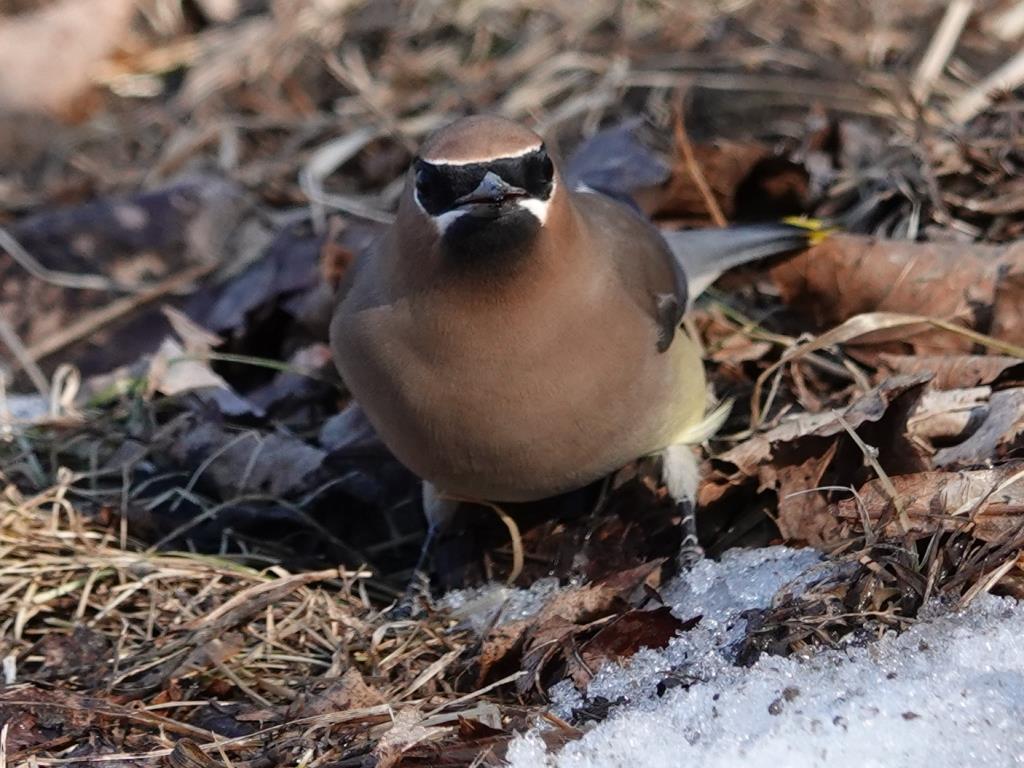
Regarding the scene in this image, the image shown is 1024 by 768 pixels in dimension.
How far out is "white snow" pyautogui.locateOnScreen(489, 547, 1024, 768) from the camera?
2662mm

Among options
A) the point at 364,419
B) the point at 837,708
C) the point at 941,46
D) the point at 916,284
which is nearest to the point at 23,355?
the point at 364,419

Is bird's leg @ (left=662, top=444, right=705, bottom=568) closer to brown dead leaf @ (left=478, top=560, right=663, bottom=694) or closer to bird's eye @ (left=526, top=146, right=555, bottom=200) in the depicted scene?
brown dead leaf @ (left=478, top=560, right=663, bottom=694)

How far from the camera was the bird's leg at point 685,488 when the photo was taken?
3.82 meters

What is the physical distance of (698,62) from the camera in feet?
22.9

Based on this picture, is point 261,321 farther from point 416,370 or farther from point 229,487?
Answer: point 416,370

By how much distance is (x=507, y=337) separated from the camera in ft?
12.4

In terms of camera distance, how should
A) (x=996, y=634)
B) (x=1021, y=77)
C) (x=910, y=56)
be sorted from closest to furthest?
(x=996, y=634) → (x=1021, y=77) → (x=910, y=56)

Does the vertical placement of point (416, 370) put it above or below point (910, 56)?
above

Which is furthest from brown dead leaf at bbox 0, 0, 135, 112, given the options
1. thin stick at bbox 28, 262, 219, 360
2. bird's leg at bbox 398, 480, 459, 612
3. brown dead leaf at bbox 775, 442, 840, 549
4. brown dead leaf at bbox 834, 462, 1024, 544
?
brown dead leaf at bbox 834, 462, 1024, 544

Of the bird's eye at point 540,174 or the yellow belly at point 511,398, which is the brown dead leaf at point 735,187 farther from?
the bird's eye at point 540,174

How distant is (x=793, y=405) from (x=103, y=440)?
237 cm

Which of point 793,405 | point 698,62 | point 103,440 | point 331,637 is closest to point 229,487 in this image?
point 103,440

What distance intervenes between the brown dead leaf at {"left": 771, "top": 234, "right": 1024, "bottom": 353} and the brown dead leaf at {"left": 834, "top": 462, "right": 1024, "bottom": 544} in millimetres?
1133

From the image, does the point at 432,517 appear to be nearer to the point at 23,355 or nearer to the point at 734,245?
the point at 734,245
